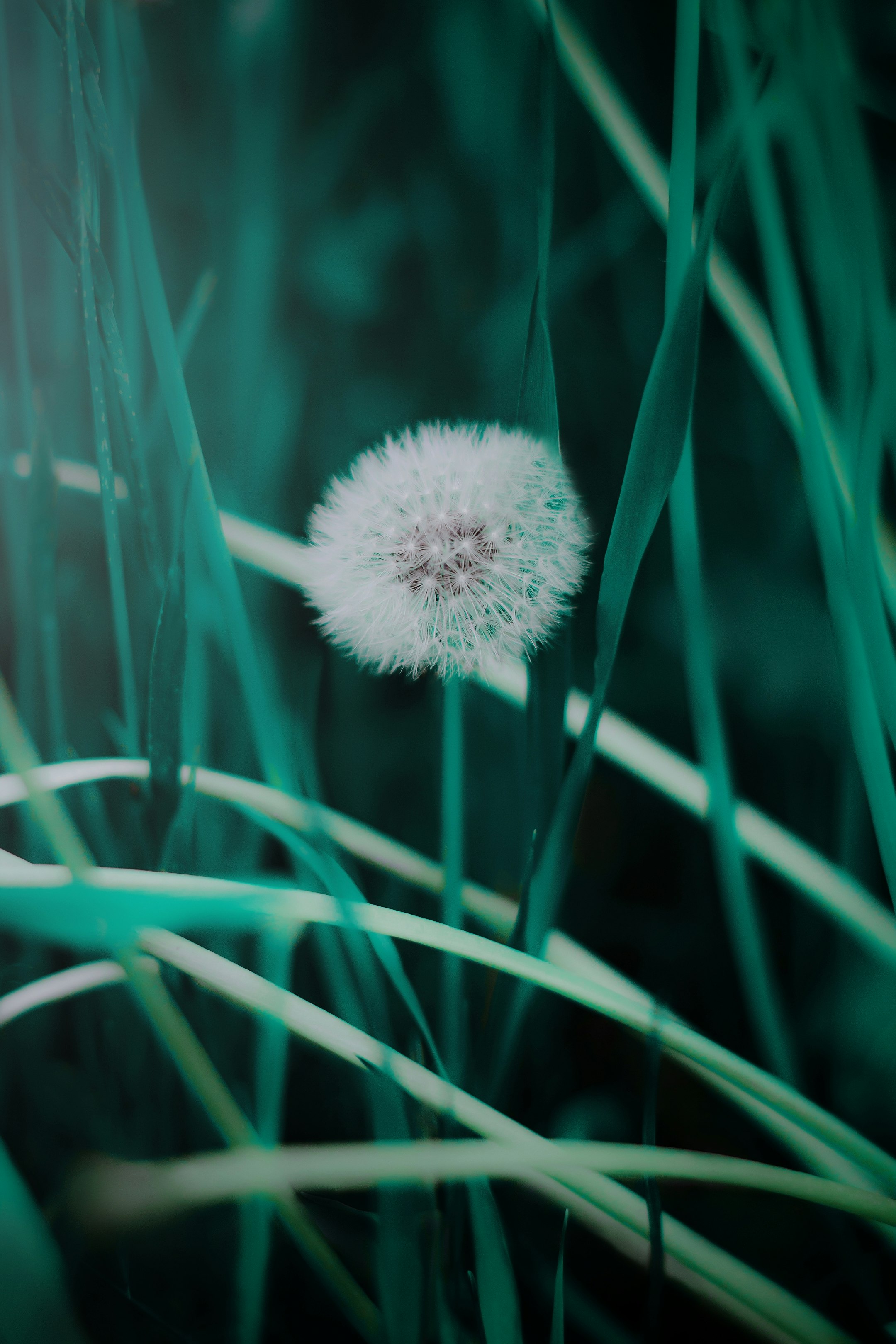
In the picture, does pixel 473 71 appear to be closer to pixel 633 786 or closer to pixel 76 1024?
pixel 633 786

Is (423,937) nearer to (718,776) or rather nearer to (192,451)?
(718,776)

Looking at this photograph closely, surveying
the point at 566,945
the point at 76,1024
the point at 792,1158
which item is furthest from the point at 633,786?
the point at 76,1024

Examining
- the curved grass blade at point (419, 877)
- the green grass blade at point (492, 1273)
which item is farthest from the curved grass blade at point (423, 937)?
the green grass blade at point (492, 1273)

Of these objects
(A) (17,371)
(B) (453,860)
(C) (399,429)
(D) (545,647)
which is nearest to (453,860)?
(B) (453,860)

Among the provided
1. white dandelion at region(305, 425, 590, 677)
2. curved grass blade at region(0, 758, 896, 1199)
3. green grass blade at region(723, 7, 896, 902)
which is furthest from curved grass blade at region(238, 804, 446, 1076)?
green grass blade at region(723, 7, 896, 902)

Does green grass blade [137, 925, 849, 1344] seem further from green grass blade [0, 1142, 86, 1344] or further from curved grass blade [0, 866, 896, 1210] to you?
green grass blade [0, 1142, 86, 1344]

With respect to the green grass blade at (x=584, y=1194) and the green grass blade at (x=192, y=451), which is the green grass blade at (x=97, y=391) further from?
the green grass blade at (x=584, y=1194)
